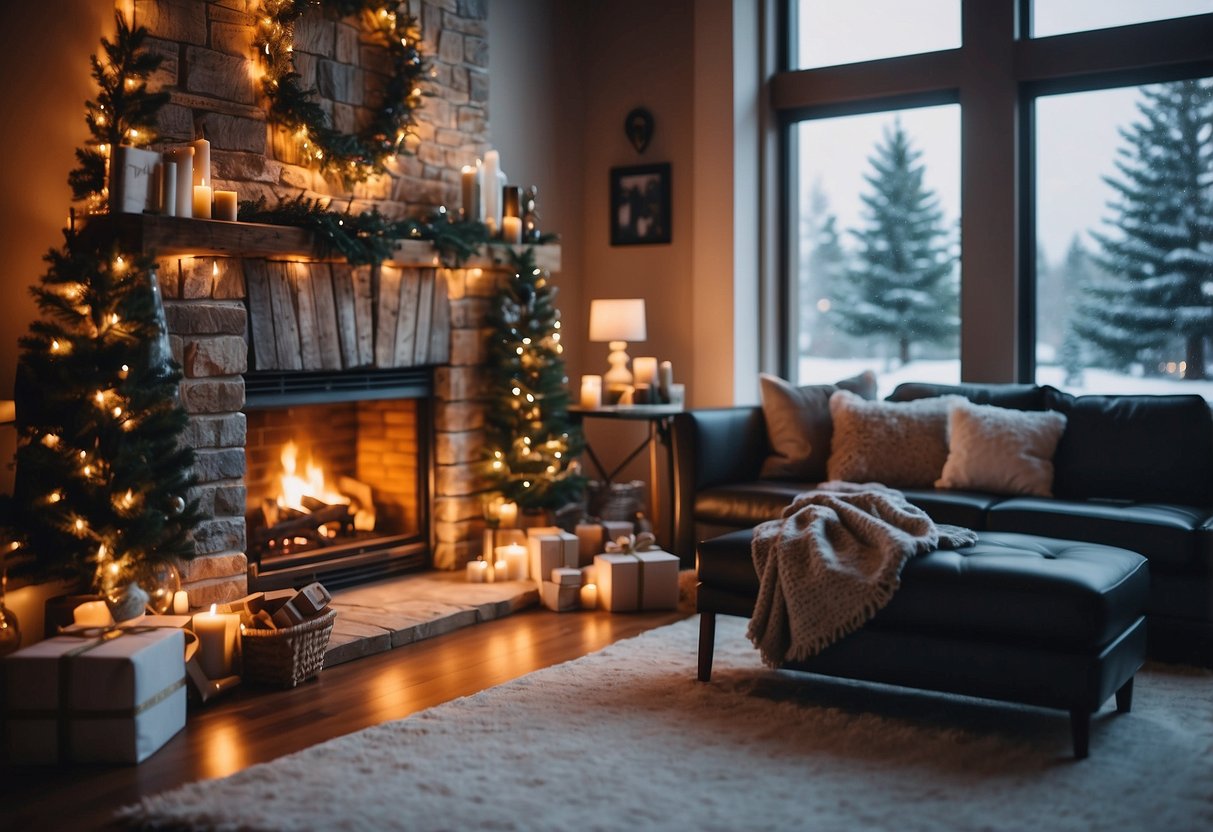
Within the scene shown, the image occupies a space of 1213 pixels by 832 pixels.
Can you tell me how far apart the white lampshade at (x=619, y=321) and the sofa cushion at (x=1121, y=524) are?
6.36 ft

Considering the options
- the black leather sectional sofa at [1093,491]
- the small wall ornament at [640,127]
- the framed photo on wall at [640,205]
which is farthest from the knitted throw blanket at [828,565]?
the small wall ornament at [640,127]

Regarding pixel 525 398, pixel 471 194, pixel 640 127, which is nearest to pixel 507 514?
pixel 525 398

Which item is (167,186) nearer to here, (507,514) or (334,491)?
(334,491)

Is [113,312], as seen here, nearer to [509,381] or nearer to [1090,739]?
[509,381]

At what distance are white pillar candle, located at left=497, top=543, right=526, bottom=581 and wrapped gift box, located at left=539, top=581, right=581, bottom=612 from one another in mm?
245

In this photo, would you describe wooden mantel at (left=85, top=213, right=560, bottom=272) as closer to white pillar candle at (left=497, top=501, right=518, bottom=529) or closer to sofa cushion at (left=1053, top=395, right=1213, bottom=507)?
white pillar candle at (left=497, top=501, right=518, bottom=529)

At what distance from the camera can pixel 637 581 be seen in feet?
15.4

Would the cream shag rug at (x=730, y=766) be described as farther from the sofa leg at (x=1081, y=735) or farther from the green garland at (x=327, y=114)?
the green garland at (x=327, y=114)

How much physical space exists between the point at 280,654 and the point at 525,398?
1933 mm

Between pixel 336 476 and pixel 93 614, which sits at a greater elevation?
pixel 336 476

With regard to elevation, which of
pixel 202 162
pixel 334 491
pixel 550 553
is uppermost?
pixel 202 162

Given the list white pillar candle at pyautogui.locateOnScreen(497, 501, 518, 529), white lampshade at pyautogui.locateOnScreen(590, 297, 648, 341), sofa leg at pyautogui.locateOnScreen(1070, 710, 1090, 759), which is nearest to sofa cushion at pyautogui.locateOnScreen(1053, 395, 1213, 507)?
sofa leg at pyautogui.locateOnScreen(1070, 710, 1090, 759)

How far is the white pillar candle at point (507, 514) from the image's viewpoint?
523 centimetres

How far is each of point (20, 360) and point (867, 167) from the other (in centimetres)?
396
